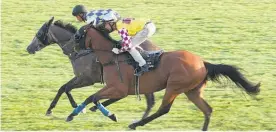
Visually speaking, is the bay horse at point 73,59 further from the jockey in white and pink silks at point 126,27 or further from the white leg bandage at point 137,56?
the white leg bandage at point 137,56

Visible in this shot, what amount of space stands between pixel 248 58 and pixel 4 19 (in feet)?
23.3

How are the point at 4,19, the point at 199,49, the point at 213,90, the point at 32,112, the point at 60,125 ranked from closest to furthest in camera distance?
1. the point at 60,125
2. the point at 32,112
3. the point at 213,90
4. the point at 199,49
5. the point at 4,19

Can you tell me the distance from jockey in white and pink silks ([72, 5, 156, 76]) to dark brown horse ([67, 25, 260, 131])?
0.12 meters

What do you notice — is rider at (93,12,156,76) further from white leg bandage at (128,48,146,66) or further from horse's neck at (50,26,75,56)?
horse's neck at (50,26,75,56)

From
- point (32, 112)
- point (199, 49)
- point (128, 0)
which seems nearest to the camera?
point (32, 112)

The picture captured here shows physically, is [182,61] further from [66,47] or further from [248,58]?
[248,58]

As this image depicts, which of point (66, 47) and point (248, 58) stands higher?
point (66, 47)

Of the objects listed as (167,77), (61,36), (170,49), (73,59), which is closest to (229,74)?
(167,77)

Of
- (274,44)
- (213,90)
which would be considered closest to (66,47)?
(213,90)

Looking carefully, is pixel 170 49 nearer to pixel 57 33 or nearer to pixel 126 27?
pixel 57 33

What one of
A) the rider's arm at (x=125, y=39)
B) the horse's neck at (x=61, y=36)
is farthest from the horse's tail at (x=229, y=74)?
the horse's neck at (x=61, y=36)

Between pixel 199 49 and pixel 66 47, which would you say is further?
pixel 199 49

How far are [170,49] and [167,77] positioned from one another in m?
6.74

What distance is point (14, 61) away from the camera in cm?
1390
